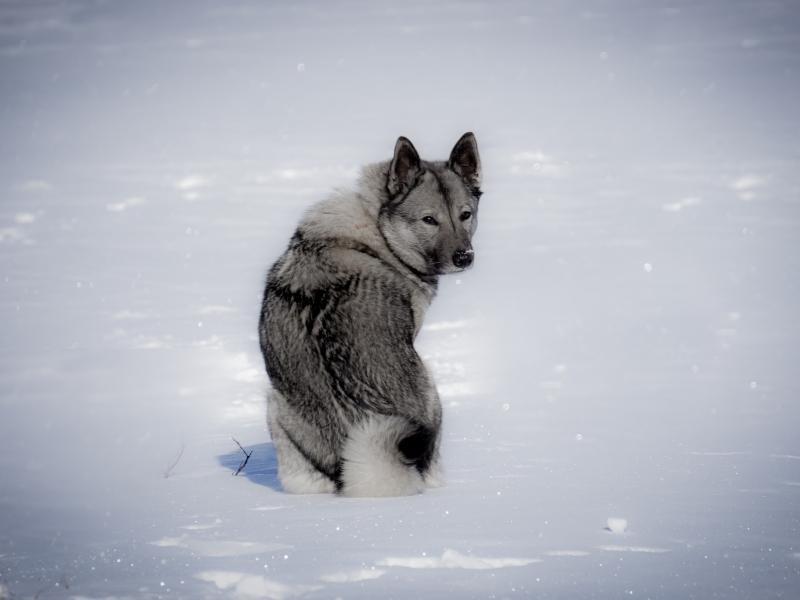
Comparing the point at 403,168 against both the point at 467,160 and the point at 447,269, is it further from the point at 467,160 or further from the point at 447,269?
the point at 447,269

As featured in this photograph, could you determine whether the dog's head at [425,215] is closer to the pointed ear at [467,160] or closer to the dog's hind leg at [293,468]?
the pointed ear at [467,160]

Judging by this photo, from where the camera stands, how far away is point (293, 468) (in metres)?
4.94

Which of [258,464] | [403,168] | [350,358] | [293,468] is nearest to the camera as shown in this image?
[350,358]

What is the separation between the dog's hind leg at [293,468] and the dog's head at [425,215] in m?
1.37

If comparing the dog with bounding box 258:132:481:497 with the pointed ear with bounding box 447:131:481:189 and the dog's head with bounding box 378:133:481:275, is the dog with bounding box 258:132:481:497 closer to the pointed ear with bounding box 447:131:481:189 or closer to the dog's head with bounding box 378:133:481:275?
the dog's head with bounding box 378:133:481:275

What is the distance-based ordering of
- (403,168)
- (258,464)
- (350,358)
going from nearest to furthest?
(350,358)
(403,168)
(258,464)

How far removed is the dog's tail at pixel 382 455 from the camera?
458 centimetres

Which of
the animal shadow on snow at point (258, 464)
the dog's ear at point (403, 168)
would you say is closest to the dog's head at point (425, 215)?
the dog's ear at point (403, 168)

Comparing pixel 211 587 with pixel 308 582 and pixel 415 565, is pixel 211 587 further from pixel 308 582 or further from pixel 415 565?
pixel 415 565

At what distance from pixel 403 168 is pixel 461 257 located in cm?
74

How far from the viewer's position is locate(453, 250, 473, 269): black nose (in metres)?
5.59

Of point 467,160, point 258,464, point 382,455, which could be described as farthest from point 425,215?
point 258,464

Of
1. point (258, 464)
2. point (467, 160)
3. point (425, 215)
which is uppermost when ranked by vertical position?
point (467, 160)

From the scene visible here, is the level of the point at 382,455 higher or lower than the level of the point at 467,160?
lower
